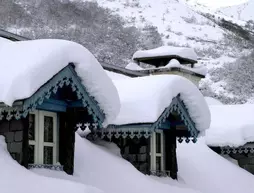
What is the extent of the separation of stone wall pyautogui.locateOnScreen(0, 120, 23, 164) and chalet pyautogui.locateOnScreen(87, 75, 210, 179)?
1812 mm

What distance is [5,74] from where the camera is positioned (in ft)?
23.6

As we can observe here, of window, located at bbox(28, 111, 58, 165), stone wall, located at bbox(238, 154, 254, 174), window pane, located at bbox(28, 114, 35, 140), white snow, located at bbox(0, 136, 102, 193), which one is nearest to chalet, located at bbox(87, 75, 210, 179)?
window, located at bbox(28, 111, 58, 165)

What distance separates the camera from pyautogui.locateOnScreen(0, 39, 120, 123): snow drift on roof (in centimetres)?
698

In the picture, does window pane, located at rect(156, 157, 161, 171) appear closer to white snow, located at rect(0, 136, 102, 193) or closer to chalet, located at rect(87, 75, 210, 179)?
chalet, located at rect(87, 75, 210, 179)

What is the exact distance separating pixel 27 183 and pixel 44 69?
1.51 m

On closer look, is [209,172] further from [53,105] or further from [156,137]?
[53,105]

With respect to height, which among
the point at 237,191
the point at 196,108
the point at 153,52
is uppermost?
the point at 153,52

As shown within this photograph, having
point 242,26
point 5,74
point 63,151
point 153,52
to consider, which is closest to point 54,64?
point 5,74

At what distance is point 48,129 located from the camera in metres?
8.73

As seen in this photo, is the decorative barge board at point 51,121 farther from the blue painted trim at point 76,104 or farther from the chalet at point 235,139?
the chalet at point 235,139

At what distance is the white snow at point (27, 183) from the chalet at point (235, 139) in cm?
814

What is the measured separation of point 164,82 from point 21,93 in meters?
3.87

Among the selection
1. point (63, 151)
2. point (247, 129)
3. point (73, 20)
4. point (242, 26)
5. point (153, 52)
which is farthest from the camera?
point (242, 26)

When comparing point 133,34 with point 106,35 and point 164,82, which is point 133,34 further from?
point 164,82
